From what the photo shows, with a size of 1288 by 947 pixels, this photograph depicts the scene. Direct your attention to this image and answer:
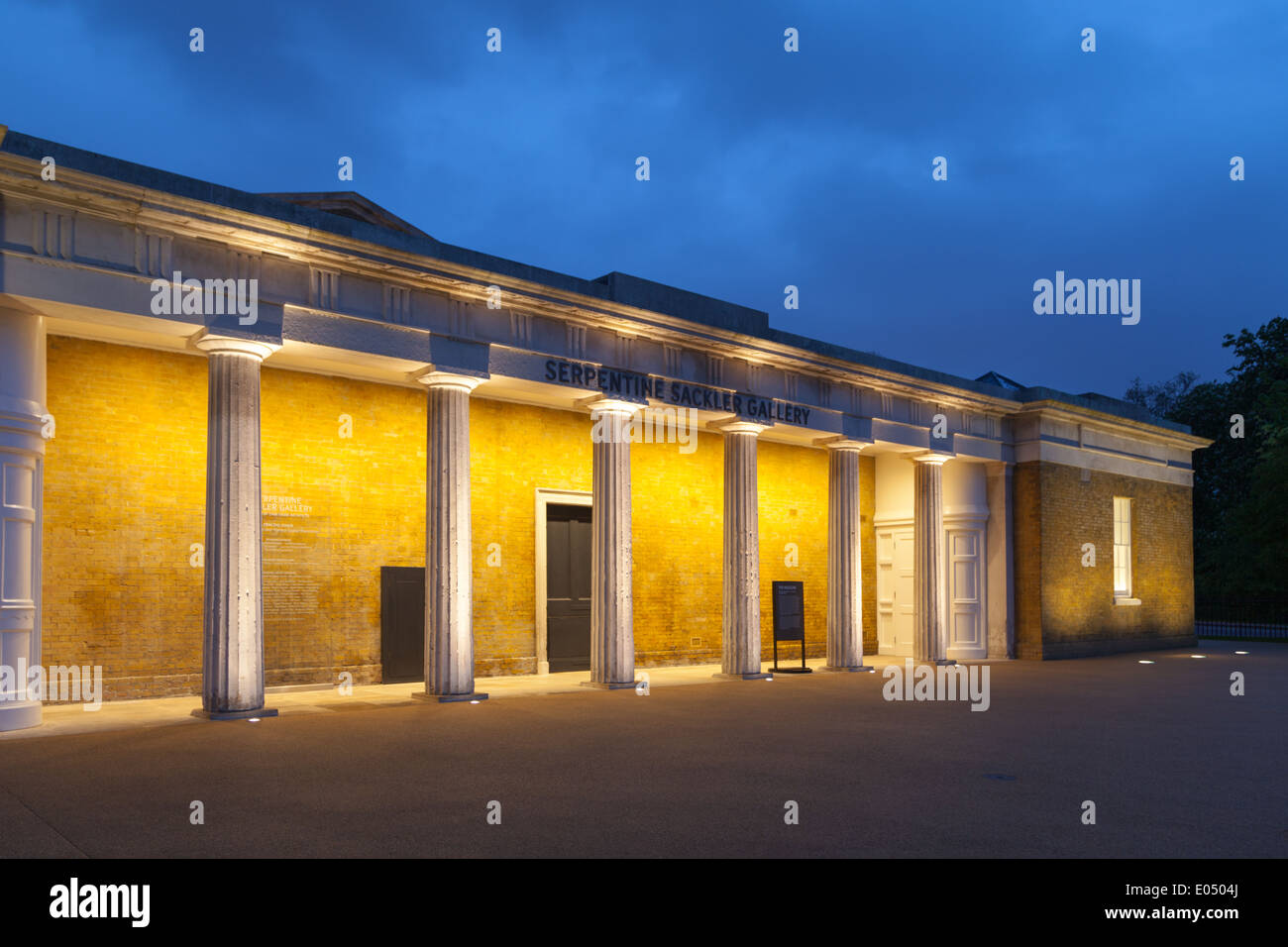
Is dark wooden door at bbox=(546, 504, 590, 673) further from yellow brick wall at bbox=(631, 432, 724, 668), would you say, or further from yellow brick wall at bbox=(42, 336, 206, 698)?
yellow brick wall at bbox=(42, 336, 206, 698)

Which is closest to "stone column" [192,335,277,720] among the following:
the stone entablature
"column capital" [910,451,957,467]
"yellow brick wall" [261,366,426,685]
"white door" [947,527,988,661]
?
the stone entablature

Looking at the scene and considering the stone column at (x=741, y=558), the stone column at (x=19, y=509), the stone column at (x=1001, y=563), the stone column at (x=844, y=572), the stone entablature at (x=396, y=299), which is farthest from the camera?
the stone column at (x=1001, y=563)

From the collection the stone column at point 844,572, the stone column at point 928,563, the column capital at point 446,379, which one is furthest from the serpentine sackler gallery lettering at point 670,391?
the stone column at point 928,563

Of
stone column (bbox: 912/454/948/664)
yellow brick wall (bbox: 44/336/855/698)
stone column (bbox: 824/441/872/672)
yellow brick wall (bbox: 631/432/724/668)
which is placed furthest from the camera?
stone column (bbox: 912/454/948/664)

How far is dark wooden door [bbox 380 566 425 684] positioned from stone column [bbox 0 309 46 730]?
579 centimetres

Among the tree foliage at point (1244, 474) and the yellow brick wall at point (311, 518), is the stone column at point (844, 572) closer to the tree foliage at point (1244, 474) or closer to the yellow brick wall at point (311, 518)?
the yellow brick wall at point (311, 518)

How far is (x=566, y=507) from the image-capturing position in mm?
19062

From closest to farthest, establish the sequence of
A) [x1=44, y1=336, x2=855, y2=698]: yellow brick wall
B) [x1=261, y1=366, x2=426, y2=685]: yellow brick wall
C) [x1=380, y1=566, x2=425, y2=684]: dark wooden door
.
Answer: [x1=44, y1=336, x2=855, y2=698]: yellow brick wall → [x1=261, y1=366, x2=426, y2=685]: yellow brick wall → [x1=380, y1=566, x2=425, y2=684]: dark wooden door

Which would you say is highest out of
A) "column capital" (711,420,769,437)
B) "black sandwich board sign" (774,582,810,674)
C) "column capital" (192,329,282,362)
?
"column capital" (192,329,282,362)

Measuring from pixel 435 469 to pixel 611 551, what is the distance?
11.1 feet

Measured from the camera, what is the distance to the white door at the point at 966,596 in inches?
920

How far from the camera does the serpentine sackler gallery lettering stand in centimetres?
1560

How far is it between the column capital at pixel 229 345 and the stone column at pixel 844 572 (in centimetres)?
1155
